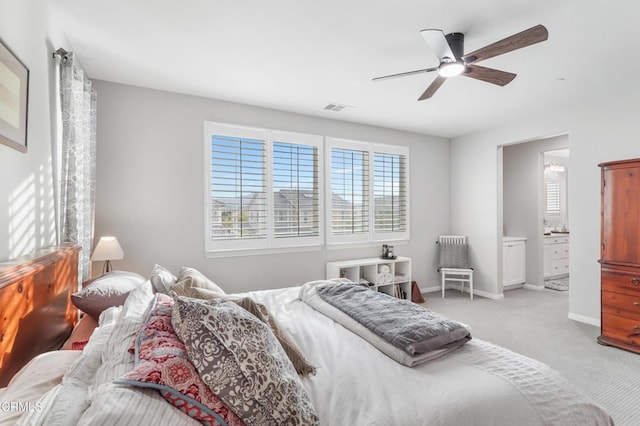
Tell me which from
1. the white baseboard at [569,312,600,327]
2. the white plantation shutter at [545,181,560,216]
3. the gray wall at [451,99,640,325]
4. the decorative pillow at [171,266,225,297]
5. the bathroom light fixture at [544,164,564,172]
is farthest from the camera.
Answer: the white plantation shutter at [545,181,560,216]

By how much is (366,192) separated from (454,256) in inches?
75.3

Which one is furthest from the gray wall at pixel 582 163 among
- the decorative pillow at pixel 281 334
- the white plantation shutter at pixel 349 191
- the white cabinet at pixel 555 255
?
the decorative pillow at pixel 281 334

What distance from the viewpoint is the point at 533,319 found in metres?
4.09

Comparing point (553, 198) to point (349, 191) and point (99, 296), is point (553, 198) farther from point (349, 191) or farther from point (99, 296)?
point (99, 296)

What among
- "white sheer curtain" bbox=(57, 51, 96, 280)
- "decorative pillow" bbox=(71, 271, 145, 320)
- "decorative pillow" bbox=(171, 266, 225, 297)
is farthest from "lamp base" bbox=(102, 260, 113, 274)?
"decorative pillow" bbox=(171, 266, 225, 297)

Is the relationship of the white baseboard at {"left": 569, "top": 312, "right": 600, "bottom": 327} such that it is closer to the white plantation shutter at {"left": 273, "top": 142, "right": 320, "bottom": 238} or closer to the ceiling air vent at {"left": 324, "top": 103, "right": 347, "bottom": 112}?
the white plantation shutter at {"left": 273, "top": 142, "right": 320, "bottom": 238}

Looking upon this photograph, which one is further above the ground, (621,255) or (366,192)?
(366,192)

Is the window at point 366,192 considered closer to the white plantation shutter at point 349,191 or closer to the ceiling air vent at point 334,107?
the white plantation shutter at point 349,191

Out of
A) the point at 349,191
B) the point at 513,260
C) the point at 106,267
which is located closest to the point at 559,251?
the point at 513,260

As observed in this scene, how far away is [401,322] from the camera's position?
1.81 metres

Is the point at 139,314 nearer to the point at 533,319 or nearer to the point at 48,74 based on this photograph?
the point at 48,74

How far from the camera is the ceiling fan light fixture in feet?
7.78

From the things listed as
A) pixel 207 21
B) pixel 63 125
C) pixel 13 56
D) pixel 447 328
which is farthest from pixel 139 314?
pixel 207 21

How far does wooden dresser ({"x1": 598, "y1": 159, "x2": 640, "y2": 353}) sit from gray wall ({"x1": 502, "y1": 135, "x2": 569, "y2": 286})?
99.4 inches
